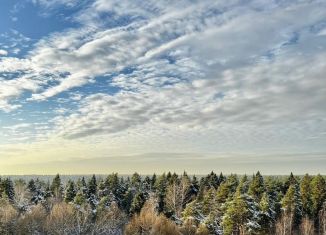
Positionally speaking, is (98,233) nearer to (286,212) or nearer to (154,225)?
(154,225)

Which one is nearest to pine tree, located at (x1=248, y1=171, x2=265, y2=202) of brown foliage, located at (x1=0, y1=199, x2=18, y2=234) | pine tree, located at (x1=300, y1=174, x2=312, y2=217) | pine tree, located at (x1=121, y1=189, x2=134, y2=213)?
pine tree, located at (x1=300, y1=174, x2=312, y2=217)

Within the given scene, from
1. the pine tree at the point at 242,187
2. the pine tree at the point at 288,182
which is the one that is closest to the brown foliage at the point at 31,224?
the pine tree at the point at 242,187

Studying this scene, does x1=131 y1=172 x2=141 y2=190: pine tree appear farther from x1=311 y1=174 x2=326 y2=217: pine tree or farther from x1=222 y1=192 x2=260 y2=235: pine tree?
x1=222 y1=192 x2=260 y2=235: pine tree

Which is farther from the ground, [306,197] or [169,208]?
[306,197]

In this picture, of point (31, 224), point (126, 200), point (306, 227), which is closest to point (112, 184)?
point (126, 200)

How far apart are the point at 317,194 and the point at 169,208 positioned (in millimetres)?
37644

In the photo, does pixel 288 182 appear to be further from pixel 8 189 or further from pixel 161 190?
pixel 8 189

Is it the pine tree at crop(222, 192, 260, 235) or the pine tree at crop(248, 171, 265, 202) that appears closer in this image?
the pine tree at crop(222, 192, 260, 235)

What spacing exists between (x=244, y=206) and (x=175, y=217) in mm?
20190

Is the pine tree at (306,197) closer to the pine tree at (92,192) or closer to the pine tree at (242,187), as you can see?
the pine tree at (242,187)

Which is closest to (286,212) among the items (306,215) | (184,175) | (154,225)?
(306,215)

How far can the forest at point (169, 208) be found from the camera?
216 ft

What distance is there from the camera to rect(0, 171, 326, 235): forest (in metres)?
65.8

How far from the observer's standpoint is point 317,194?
105m
